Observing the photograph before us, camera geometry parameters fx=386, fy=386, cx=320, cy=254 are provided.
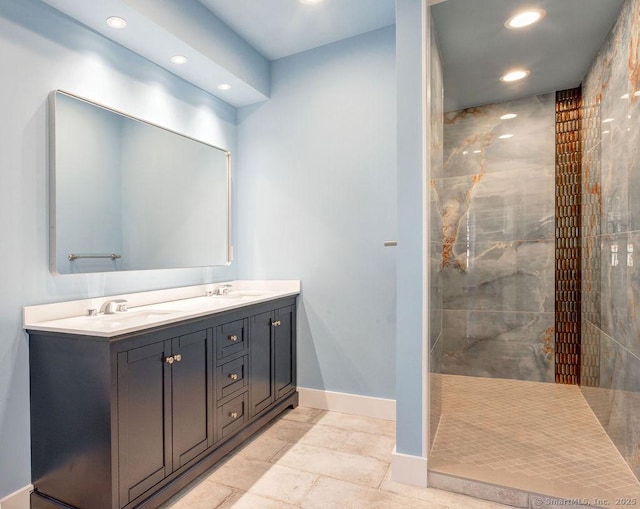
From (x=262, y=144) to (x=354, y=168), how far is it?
0.85 meters

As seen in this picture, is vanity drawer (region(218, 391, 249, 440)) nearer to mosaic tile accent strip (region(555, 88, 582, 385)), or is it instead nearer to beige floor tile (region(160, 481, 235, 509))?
beige floor tile (region(160, 481, 235, 509))

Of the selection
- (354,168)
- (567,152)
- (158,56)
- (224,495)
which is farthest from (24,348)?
(567,152)

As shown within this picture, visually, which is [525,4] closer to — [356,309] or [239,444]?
[356,309]

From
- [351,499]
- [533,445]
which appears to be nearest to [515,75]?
[533,445]

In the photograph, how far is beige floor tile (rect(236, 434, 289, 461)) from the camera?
225cm

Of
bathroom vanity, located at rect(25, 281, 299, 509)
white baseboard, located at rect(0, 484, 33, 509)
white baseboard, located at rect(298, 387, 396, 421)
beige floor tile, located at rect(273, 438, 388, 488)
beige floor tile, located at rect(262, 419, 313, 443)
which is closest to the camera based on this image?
bathroom vanity, located at rect(25, 281, 299, 509)

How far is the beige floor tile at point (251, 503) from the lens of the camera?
1.79 meters

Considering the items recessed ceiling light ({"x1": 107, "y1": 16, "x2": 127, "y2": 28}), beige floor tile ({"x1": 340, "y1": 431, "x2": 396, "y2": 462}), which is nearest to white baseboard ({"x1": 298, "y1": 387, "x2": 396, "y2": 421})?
beige floor tile ({"x1": 340, "y1": 431, "x2": 396, "y2": 462})

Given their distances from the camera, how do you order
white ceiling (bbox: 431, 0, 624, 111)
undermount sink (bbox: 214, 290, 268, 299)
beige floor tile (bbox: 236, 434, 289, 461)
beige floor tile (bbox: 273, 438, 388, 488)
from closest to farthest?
beige floor tile (bbox: 273, 438, 388, 488) → white ceiling (bbox: 431, 0, 624, 111) → beige floor tile (bbox: 236, 434, 289, 461) → undermount sink (bbox: 214, 290, 268, 299)

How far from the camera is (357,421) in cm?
273

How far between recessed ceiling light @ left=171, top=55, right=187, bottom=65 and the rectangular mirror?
44 cm

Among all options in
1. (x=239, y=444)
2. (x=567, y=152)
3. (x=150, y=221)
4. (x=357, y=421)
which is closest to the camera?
(x=239, y=444)

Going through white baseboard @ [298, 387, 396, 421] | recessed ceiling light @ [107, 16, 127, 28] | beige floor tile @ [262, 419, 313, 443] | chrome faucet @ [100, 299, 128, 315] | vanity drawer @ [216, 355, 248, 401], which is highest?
recessed ceiling light @ [107, 16, 127, 28]

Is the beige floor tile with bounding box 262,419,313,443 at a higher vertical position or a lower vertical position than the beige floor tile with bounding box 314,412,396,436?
higher
